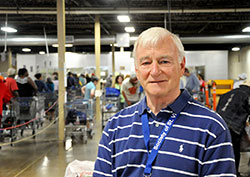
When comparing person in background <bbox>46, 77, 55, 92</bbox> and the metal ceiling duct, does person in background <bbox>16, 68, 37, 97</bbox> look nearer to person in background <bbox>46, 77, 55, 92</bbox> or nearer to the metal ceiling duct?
person in background <bbox>46, 77, 55, 92</bbox>

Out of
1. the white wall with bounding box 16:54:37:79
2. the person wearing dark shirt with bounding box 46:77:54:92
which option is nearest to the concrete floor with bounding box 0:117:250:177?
the person wearing dark shirt with bounding box 46:77:54:92

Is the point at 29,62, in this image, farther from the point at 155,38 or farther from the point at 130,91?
the point at 155,38

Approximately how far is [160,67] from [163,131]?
0.29 m

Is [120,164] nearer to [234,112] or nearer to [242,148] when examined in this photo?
[234,112]

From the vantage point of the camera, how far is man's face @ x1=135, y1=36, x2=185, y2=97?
54.1 inches

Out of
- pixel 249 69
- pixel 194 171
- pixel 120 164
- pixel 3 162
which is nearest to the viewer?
pixel 194 171

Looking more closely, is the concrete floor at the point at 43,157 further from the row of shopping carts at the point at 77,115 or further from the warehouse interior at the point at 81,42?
the row of shopping carts at the point at 77,115

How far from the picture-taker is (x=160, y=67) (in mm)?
1379

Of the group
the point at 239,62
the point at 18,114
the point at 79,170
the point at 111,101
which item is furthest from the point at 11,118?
the point at 239,62

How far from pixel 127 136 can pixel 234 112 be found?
2.91 m

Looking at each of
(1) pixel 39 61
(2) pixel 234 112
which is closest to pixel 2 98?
(2) pixel 234 112

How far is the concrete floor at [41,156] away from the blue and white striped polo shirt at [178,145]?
357 centimetres

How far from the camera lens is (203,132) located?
129 centimetres

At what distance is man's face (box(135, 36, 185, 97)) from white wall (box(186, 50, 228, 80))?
817 inches
